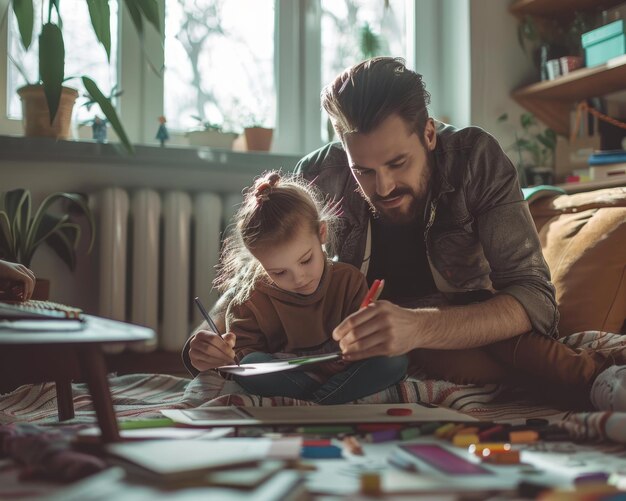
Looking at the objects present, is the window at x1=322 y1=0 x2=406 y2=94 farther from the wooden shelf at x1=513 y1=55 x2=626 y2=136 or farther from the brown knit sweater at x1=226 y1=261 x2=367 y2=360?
the brown knit sweater at x1=226 y1=261 x2=367 y2=360

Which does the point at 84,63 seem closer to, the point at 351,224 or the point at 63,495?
the point at 351,224

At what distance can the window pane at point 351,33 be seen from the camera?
105 inches

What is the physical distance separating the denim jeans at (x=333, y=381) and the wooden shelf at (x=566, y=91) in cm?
144

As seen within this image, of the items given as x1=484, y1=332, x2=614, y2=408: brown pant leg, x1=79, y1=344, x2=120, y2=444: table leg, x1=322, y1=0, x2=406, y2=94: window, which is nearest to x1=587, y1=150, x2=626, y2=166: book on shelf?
x1=322, y1=0, x2=406, y2=94: window

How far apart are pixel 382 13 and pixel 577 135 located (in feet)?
2.75

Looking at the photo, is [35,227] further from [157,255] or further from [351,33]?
[351,33]

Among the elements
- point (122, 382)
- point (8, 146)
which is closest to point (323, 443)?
point (122, 382)

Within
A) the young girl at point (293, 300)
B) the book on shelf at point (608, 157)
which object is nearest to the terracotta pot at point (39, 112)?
the young girl at point (293, 300)

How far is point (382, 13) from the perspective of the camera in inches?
111

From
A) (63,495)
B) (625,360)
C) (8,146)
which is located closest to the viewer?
(63,495)

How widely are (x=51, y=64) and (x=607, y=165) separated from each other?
5.45ft

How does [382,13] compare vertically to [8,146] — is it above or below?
above

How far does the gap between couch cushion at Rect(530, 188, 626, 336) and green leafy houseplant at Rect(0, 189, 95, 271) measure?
1.28 meters

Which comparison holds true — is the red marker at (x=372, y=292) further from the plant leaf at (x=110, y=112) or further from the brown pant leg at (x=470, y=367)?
the plant leaf at (x=110, y=112)
